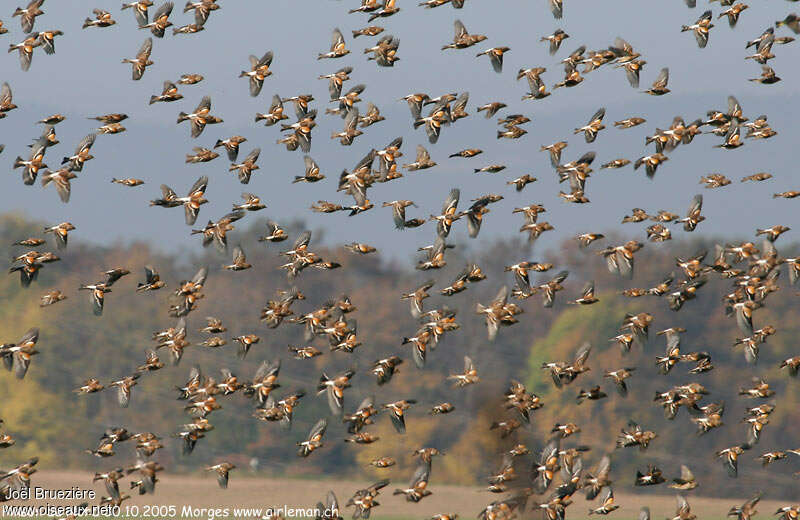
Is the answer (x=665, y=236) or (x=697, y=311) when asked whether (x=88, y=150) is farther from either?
(x=697, y=311)

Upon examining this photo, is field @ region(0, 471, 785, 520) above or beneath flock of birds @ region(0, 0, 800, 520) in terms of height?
beneath

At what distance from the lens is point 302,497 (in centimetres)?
7875

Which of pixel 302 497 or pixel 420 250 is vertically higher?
pixel 420 250

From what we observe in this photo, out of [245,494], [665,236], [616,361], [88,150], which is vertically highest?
[88,150]

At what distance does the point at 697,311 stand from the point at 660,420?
9.09m

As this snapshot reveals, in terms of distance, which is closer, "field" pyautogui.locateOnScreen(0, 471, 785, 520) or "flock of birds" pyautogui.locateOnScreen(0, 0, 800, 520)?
"flock of birds" pyautogui.locateOnScreen(0, 0, 800, 520)

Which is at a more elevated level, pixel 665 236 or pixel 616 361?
pixel 665 236

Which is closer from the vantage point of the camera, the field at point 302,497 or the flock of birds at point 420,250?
the flock of birds at point 420,250

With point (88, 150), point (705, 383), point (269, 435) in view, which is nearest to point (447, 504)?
point (269, 435)

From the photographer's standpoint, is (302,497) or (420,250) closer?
(420,250)

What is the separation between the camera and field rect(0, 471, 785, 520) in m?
76.6

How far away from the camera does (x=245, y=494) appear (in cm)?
8031

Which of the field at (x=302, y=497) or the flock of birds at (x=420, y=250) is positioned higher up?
the flock of birds at (x=420, y=250)

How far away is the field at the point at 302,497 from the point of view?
7656 cm
